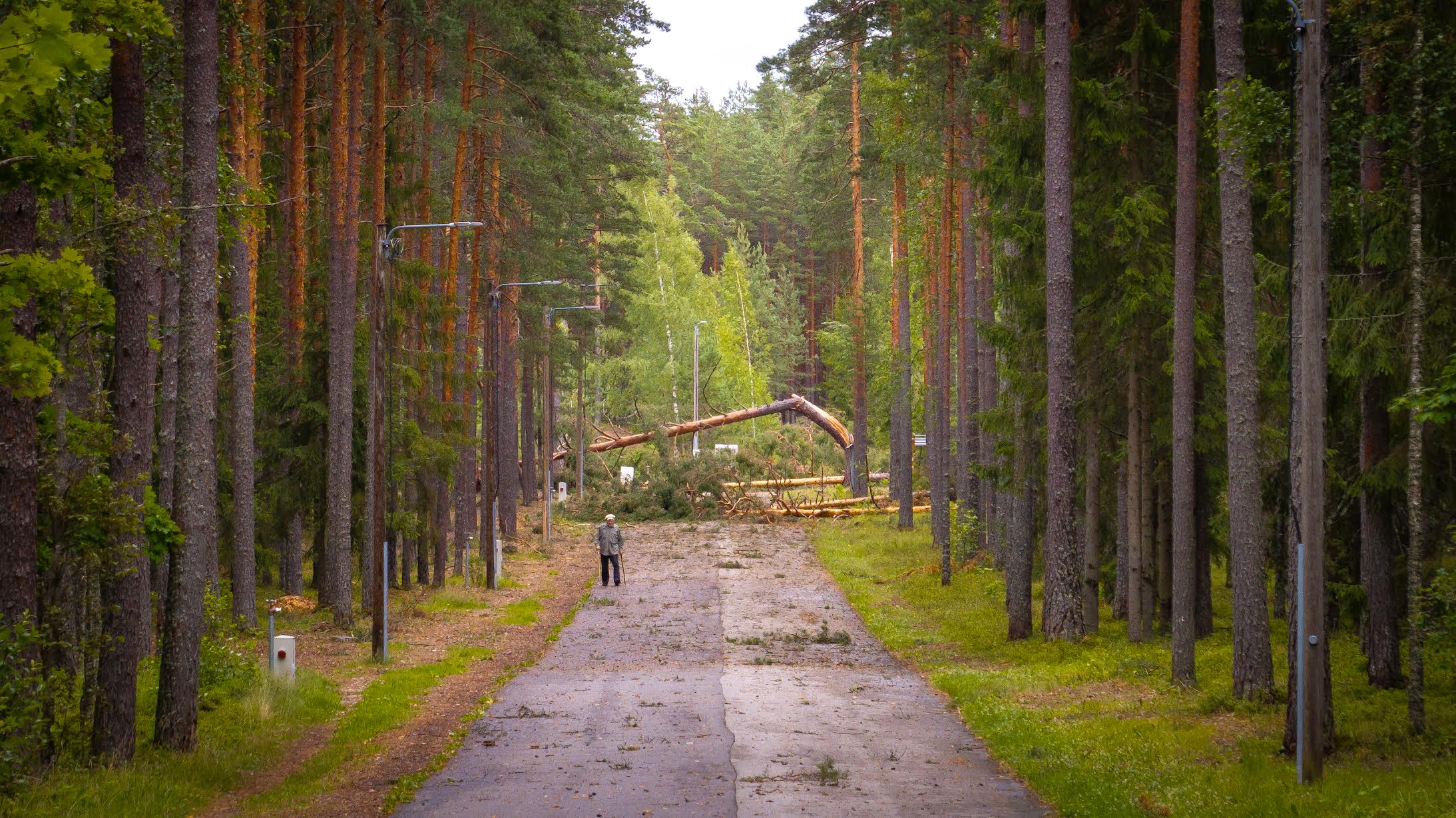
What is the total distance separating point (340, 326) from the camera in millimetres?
22531

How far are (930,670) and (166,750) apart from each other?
10987 millimetres

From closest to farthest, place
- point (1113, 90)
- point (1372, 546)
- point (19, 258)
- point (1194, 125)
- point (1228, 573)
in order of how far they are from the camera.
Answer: point (19, 258) < point (1372, 546) < point (1194, 125) < point (1113, 90) < point (1228, 573)

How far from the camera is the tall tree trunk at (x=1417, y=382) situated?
11219 millimetres

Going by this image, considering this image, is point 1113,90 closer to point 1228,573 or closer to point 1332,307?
point 1332,307

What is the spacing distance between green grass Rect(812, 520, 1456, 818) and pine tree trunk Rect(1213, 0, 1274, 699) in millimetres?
618

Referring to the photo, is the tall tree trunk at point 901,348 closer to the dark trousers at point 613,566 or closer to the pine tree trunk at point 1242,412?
the dark trousers at point 613,566

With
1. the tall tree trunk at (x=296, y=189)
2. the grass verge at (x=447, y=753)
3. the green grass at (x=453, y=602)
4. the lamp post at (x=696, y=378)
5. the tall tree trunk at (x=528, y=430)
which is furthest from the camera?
the lamp post at (x=696, y=378)

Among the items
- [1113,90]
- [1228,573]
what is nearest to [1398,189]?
[1113,90]

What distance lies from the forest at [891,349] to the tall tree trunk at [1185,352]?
2.0 inches

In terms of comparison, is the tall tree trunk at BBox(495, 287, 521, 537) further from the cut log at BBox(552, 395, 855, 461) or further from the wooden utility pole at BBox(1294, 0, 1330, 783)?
the wooden utility pole at BBox(1294, 0, 1330, 783)

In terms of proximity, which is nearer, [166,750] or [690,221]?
[166,750]

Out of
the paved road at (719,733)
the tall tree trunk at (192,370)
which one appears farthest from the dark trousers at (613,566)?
the tall tree trunk at (192,370)

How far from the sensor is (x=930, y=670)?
1889 centimetres

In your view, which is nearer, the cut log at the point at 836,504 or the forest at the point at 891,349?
the forest at the point at 891,349
